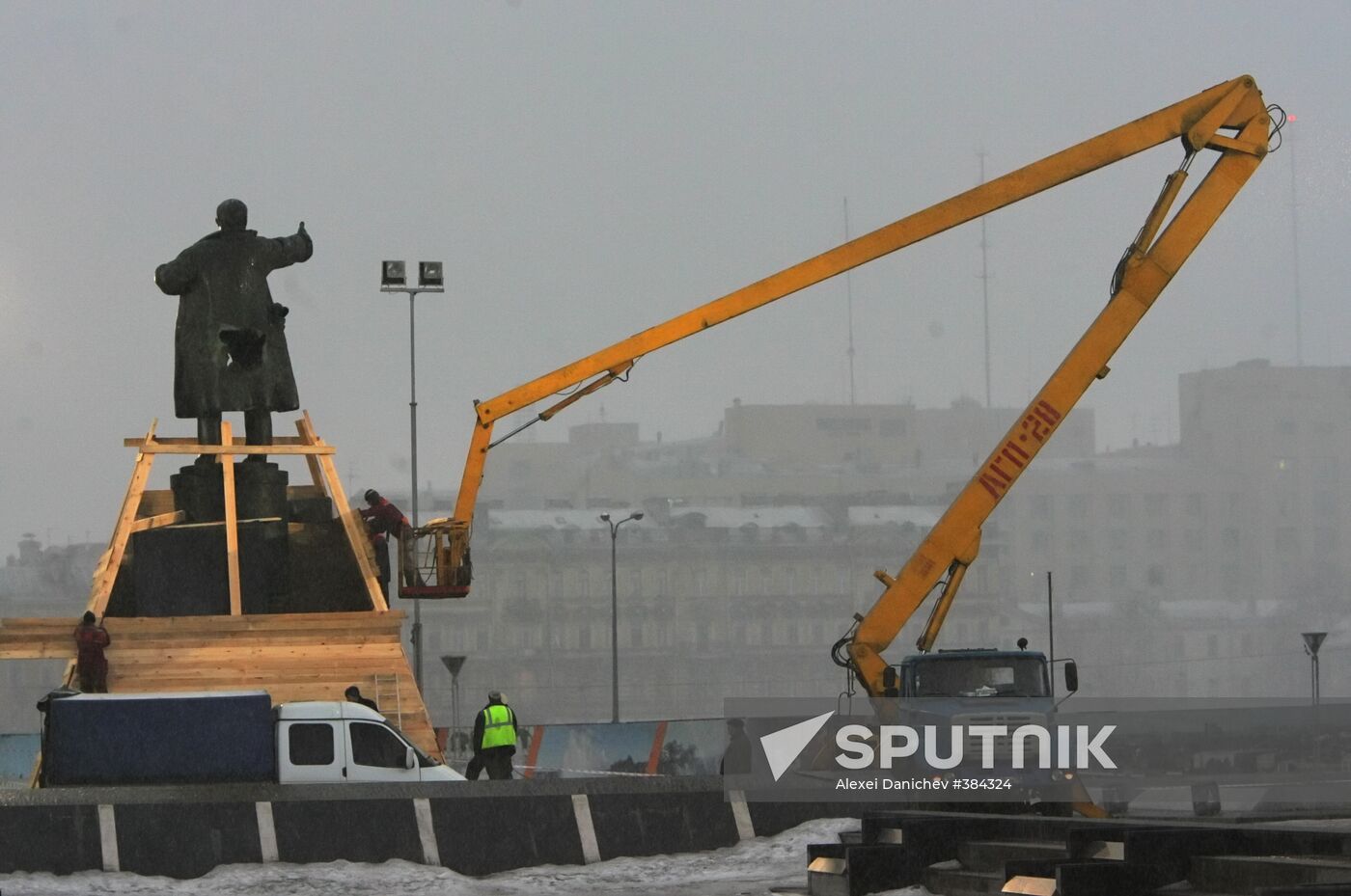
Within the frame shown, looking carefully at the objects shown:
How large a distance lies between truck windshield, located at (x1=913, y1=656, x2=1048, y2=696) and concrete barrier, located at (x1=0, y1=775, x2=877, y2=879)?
3.54m

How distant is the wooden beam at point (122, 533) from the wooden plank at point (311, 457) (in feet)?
7.13

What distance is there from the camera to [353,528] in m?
30.3

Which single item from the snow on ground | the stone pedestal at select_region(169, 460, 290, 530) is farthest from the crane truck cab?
the stone pedestal at select_region(169, 460, 290, 530)

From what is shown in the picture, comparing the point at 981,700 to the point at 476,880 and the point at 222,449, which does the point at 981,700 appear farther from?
the point at 222,449

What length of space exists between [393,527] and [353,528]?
1399 mm

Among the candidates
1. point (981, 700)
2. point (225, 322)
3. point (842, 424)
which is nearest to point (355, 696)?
point (225, 322)

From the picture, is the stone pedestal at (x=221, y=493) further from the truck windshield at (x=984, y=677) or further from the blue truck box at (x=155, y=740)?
the truck windshield at (x=984, y=677)

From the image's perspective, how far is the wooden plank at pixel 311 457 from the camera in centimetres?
3172

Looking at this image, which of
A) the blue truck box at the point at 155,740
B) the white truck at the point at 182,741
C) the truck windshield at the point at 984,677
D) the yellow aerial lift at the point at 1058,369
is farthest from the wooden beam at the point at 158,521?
the truck windshield at the point at 984,677

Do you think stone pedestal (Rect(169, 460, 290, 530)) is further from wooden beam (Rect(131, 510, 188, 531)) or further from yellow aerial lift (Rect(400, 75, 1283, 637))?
yellow aerial lift (Rect(400, 75, 1283, 637))

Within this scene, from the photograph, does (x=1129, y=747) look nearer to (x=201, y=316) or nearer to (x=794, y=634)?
(x=201, y=316)

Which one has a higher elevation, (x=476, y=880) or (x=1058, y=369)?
(x=1058, y=369)

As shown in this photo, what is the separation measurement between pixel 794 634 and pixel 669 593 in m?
10.1

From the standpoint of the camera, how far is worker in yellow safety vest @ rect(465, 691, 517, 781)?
2756cm
